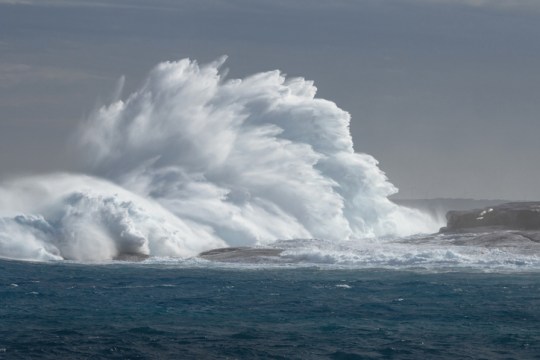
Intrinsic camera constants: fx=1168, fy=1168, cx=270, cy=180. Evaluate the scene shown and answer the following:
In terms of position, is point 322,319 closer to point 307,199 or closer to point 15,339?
point 15,339

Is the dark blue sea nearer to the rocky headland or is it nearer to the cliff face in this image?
the rocky headland

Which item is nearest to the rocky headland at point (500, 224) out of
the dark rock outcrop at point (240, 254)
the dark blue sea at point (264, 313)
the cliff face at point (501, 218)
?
the cliff face at point (501, 218)

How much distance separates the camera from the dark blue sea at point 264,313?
1250 inches

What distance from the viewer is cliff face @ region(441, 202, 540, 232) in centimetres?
6550

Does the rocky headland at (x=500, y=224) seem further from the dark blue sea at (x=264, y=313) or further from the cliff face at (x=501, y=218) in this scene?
the dark blue sea at (x=264, y=313)

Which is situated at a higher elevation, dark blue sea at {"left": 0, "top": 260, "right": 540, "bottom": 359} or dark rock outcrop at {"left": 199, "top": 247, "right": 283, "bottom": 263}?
dark rock outcrop at {"left": 199, "top": 247, "right": 283, "bottom": 263}

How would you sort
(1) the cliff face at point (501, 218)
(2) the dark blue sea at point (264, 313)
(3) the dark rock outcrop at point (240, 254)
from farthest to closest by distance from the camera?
1. (1) the cliff face at point (501, 218)
2. (3) the dark rock outcrop at point (240, 254)
3. (2) the dark blue sea at point (264, 313)

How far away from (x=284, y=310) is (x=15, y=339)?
32.7 ft

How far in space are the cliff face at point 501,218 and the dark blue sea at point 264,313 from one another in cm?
1592

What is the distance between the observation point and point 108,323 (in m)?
36.1

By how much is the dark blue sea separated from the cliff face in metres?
15.9

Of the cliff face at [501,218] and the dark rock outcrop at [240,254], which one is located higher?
the cliff face at [501,218]

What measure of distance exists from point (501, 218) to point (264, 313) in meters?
31.5

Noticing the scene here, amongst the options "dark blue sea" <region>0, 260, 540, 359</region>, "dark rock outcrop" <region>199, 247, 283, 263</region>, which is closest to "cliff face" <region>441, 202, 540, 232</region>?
"dark rock outcrop" <region>199, 247, 283, 263</region>
